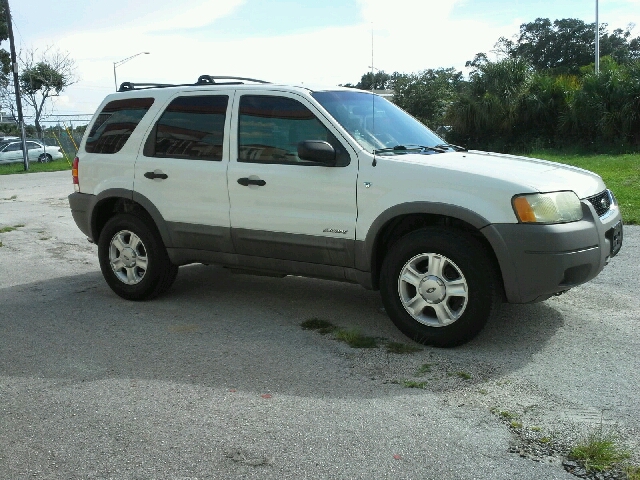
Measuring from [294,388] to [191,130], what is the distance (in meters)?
2.89

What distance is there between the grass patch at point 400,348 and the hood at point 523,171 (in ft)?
4.26

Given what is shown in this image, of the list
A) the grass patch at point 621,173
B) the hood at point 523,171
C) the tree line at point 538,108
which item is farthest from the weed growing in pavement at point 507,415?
the tree line at point 538,108

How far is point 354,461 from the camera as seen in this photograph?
3.74 m

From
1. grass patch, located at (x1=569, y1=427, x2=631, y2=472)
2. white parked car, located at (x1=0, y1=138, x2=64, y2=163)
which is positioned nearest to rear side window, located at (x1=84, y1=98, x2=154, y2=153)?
grass patch, located at (x1=569, y1=427, x2=631, y2=472)

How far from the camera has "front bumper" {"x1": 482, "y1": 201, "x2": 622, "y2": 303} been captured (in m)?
5.06

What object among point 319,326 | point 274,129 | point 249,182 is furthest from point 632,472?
point 274,129

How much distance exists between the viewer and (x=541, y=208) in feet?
16.8

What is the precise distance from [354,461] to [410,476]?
0.30m

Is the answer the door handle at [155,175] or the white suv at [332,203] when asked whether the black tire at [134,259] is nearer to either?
the white suv at [332,203]

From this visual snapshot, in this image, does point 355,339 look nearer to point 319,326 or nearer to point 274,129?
point 319,326

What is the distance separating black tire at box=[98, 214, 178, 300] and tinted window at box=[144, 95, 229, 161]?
0.70m

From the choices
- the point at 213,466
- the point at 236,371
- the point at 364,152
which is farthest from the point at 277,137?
the point at 213,466

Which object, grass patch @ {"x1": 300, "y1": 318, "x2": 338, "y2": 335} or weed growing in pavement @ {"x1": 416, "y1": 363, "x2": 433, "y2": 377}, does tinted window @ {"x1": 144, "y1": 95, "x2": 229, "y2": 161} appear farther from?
weed growing in pavement @ {"x1": 416, "y1": 363, "x2": 433, "y2": 377}

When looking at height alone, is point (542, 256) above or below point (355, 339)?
above
